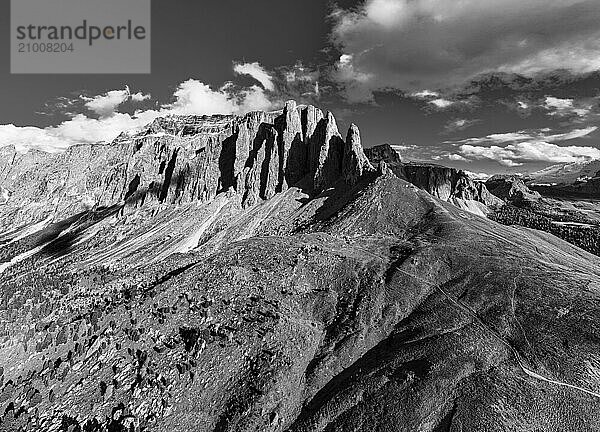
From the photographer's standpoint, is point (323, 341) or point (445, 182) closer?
point (323, 341)

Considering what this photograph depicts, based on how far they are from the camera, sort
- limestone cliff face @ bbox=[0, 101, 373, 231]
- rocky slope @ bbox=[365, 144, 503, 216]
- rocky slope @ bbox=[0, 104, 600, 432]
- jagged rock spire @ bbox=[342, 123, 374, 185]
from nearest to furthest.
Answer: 1. rocky slope @ bbox=[0, 104, 600, 432]
2. jagged rock spire @ bbox=[342, 123, 374, 185]
3. limestone cliff face @ bbox=[0, 101, 373, 231]
4. rocky slope @ bbox=[365, 144, 503, 216]

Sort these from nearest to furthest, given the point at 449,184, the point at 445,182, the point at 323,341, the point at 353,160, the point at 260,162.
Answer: the point at 323,341 < the point at 353,160 < the point at 260,162 < the point at 445,182 < the point at 449,184

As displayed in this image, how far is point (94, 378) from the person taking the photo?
1151 inches

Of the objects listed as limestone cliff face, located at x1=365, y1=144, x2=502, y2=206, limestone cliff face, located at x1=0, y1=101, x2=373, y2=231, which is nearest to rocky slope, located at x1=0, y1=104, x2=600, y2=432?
limestone cliff face, located at x1=0, y1=101, x2=373, y2=231

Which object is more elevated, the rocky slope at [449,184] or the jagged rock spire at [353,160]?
the jagged rock spire at [353,160]

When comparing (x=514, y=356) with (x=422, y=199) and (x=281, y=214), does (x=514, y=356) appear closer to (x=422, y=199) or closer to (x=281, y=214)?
(x=422, y=199)

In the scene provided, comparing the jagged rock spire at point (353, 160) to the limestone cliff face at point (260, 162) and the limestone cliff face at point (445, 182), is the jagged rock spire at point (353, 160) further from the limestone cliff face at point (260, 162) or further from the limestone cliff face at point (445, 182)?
the limestone cliff face at point (445, 182)

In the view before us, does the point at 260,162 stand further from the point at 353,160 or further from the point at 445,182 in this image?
the point at 445,182

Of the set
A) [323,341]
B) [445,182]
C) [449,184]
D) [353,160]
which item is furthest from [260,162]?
[449,184]

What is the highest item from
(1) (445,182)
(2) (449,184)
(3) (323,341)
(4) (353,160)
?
(4) (353,160)

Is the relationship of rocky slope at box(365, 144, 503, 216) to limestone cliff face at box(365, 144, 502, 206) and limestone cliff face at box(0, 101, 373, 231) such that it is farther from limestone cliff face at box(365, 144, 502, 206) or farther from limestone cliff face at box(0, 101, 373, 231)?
limestone cliff face at box(0, 101, 373, 231)

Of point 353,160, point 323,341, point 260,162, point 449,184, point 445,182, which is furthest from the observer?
point 449,184

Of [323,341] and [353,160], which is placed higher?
[353,160]

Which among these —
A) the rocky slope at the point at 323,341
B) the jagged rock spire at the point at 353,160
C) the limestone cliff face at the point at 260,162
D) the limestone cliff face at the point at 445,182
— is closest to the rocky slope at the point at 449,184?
the limestone cliff face at the point at 445,182
